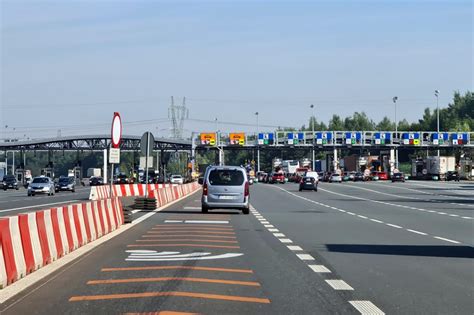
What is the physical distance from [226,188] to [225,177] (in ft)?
1.62

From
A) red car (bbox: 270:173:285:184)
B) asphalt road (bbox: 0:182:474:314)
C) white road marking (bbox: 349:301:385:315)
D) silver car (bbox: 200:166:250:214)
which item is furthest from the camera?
red car (bbox: 270:173:285:184)

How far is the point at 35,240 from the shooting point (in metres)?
12.1

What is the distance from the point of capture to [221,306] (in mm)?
8539

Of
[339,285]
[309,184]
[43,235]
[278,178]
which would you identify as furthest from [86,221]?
[278,178]

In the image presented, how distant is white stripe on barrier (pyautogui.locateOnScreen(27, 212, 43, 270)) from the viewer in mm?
11817

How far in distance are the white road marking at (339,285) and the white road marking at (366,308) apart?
1118 mm

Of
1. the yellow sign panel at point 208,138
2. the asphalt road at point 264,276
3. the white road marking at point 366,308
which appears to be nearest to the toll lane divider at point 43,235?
the asphalt road at point 264,276

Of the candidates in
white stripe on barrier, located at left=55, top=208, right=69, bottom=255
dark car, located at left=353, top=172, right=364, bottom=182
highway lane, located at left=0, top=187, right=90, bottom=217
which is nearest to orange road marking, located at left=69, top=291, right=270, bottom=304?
white stripe on barrier, located at left=55, top=208, right=69, bottom=255

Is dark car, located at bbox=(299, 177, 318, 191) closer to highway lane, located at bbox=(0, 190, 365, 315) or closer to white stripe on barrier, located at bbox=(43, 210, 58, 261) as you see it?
highway lane, located at bbox=(0, 190, 365, 315)

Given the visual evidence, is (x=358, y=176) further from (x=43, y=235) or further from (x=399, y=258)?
(x=43, y=235)

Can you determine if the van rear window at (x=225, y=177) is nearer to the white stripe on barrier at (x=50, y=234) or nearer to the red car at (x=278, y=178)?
the white stripe on barrier at (x=50, y=234)

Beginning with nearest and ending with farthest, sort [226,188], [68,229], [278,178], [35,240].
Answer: [35,240] < [68,229] < [226,188] < [278,178]

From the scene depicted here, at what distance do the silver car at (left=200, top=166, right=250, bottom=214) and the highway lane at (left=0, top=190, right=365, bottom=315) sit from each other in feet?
40.6

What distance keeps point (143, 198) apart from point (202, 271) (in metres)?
21.3
